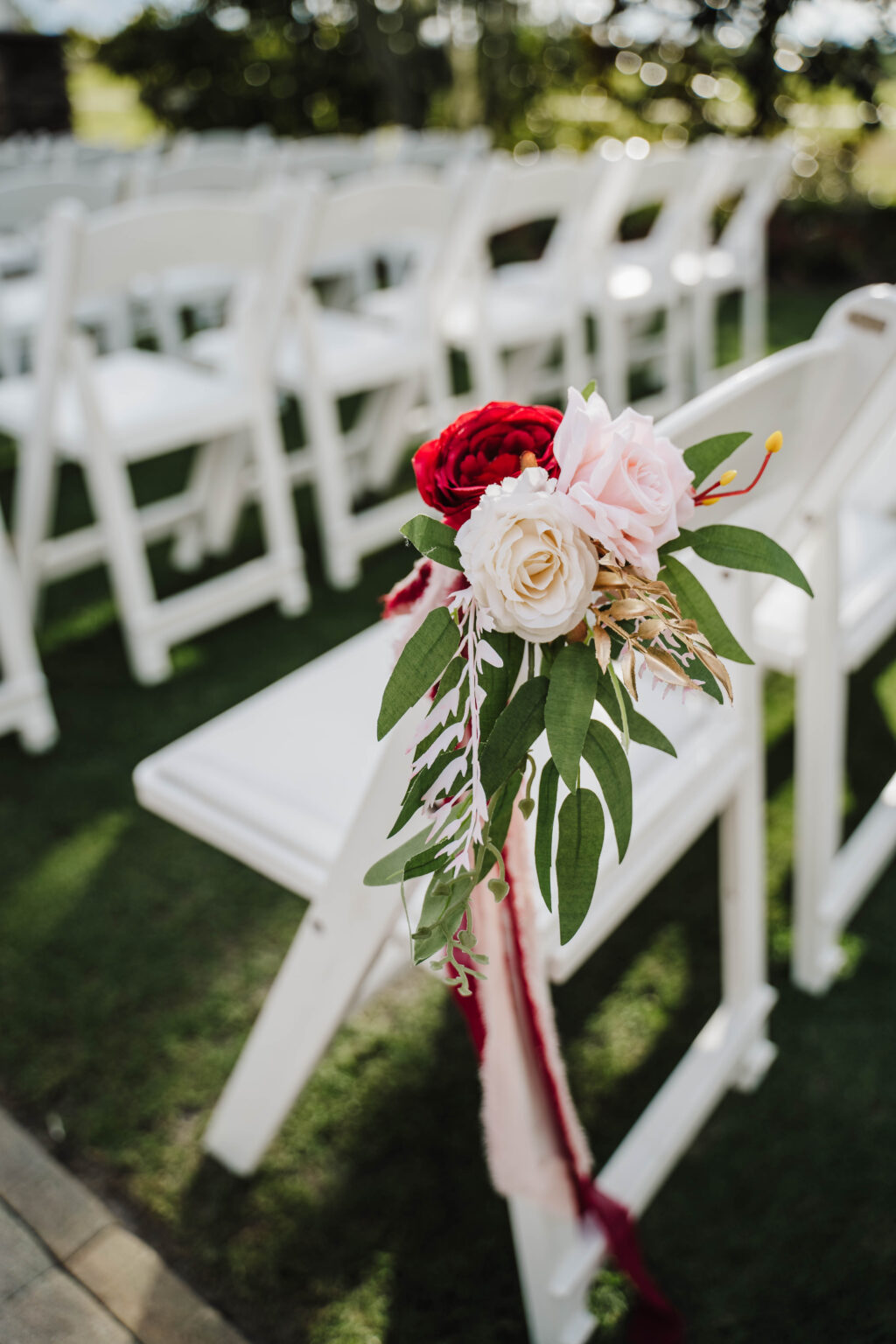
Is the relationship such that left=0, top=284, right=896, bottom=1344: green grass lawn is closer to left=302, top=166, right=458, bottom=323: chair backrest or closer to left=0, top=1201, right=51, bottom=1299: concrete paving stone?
left=0, top=1201, right=51, bottom=1299: concrete paving stone

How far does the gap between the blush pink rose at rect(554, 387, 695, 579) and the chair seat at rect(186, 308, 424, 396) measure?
7.24ft

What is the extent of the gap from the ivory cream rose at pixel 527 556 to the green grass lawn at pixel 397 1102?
1014 millimetres

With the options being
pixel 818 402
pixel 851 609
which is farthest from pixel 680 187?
pixel 818 402

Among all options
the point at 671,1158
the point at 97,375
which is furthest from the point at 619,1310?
the point at 97,375

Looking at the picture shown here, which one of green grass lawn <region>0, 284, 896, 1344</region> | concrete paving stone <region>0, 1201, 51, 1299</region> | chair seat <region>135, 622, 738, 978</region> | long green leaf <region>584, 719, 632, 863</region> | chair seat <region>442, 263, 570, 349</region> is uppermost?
long green leaf <region>584, 719, 632, 863</region>

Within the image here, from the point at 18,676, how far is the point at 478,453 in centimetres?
185

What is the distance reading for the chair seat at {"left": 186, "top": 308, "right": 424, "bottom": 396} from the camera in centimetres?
281

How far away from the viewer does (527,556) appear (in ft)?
1.98

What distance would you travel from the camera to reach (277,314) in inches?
98.3

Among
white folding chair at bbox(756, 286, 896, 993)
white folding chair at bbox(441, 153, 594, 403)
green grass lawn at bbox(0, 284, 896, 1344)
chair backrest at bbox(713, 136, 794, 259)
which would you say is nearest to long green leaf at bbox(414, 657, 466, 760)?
white folding chair at bbox(756, 286, 896, 993)

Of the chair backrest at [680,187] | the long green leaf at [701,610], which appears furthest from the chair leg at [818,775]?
the chair backrest at [680,187]

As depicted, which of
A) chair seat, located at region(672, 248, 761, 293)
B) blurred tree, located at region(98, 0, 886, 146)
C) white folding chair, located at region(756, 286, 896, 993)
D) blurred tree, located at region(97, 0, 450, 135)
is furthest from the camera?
blurred tree, located at region(97, 0, 450, 135)

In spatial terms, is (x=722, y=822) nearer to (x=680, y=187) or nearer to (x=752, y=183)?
(x=680, y=187)

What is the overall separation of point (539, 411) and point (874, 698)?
1828 mm
